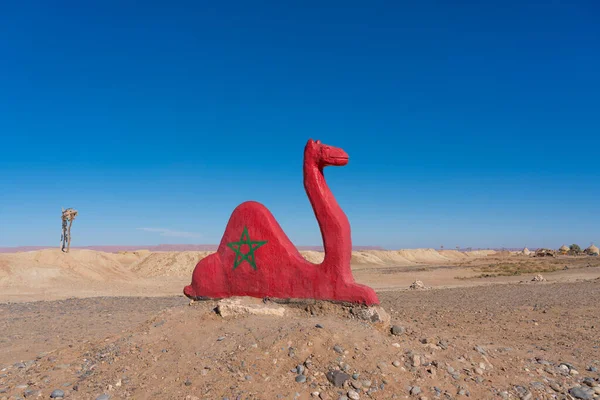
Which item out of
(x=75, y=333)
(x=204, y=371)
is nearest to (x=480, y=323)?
(x=204, y=371)

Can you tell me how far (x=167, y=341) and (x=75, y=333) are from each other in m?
5.90

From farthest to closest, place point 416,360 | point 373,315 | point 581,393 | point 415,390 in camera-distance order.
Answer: point 373,315 < point 416,360 < point 581,393 < point 415,390

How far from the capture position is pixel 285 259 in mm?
7980

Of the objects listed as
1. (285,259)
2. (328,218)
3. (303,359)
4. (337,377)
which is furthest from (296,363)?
(328,218)

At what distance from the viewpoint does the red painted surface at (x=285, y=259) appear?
757 cm

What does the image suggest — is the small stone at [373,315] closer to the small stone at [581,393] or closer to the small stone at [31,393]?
the small stone at [581,393]

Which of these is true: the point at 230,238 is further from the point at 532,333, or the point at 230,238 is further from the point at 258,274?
the point at 532,333

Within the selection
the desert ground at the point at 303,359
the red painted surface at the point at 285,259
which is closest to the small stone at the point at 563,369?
the desert ground at the point at 303,359

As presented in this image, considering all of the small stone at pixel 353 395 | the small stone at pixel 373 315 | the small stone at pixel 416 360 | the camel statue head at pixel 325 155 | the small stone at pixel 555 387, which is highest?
the camel statue head at pixel 325 155

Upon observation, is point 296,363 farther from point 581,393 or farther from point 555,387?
point 581,393

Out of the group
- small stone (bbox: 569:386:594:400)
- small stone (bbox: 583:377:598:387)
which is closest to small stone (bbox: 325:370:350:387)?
small stone (bbox: 569:386:594:400)

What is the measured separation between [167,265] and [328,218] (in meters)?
29.9

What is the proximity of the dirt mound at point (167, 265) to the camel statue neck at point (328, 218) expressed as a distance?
89.2ft

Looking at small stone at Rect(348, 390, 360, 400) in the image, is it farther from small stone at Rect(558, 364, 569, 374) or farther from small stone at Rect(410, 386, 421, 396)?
small stone at Rect(558, 364, 569, 374)
